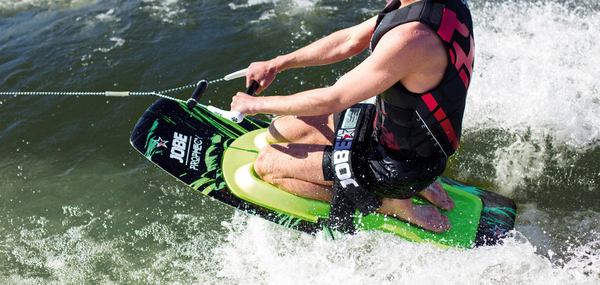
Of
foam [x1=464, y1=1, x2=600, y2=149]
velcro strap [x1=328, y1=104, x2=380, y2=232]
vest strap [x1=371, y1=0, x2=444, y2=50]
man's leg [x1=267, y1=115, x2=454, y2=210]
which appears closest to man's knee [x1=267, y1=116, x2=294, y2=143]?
man's leg [x1=267, y1=115, x2=454, y2=210]

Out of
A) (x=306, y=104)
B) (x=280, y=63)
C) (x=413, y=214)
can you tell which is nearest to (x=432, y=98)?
(x=306, y=104)

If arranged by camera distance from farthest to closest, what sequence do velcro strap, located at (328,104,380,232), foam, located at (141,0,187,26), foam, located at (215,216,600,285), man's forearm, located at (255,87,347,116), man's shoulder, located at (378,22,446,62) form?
1. foam, located at (141,0,187,26)
2. foam, located at (215,216,600,285)
3. velcro strap, located at (328,104,380,232)
4. man's forearm, located at (255,87,347,116)
5. man's shoulder, located at (378,22,446,62)

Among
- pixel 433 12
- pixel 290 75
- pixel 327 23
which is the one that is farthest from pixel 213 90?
pixel 433 12

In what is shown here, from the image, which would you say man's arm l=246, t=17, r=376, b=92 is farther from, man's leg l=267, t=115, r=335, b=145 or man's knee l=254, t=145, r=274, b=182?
man's knee l=254, t=145, r=274, b=182

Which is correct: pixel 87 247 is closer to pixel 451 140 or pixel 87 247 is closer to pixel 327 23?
pixel 451 140

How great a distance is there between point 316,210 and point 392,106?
970 millimetres

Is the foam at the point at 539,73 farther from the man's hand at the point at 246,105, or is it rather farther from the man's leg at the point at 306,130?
the man's hand at the point at 246,105

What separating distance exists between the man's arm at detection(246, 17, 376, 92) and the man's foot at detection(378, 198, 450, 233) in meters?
1.02

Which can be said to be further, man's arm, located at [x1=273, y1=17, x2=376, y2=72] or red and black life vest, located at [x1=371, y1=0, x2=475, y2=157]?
man's arm, located at [x1=273, y1=17, x2=376, y2=72]

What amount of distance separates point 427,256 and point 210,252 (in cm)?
162

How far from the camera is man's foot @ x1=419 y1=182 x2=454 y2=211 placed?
385 cm

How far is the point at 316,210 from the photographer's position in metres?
3.72

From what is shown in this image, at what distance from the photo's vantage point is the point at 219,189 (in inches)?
150

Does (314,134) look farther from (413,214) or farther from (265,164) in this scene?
(413,214)
